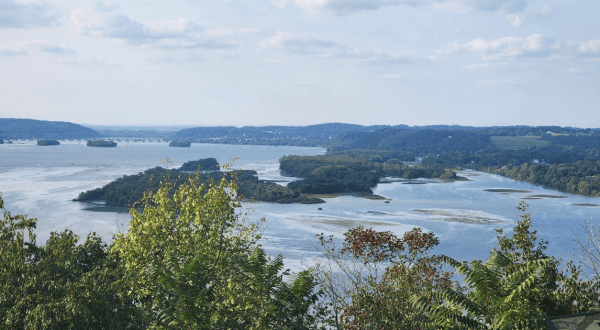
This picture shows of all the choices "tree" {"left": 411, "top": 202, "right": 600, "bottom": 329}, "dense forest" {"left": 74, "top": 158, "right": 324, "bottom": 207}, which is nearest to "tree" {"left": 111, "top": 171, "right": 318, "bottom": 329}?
"tree" {"left": 411, "top": 202, "right": 600, "bottom": 329}

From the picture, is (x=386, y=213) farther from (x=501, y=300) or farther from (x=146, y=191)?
(x=501, y=300)

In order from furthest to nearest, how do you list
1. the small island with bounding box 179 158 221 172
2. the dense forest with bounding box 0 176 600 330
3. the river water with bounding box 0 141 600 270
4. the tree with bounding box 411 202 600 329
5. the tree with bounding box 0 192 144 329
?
the small island with bounding box 179 158 221 172
the river water with bounding box 0 141 600 270
the tree with bounding box 0 192 144 329
the dense forest with bounding box 0 176 600 330
the tree with bounding box 411 202 600 329

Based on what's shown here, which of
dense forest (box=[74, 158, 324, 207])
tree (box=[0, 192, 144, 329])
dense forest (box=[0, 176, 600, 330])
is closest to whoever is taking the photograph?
dense forest (box=[0, 176, 600, 330])

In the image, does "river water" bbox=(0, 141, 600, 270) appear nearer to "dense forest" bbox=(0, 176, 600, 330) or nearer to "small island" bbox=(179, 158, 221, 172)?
"small island" bbox=(179, 158, 221, 172)

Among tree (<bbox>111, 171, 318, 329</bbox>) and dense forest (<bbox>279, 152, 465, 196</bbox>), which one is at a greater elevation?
tree (<bbox>111, 171, 318, 329</bbox>)

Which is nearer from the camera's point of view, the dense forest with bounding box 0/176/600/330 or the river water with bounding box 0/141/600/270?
the dense forest with bounding box 0/176/600/330

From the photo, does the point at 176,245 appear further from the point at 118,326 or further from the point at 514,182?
the point at 514,182

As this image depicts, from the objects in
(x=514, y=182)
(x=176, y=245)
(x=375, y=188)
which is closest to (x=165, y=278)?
(x=176, y=245)
